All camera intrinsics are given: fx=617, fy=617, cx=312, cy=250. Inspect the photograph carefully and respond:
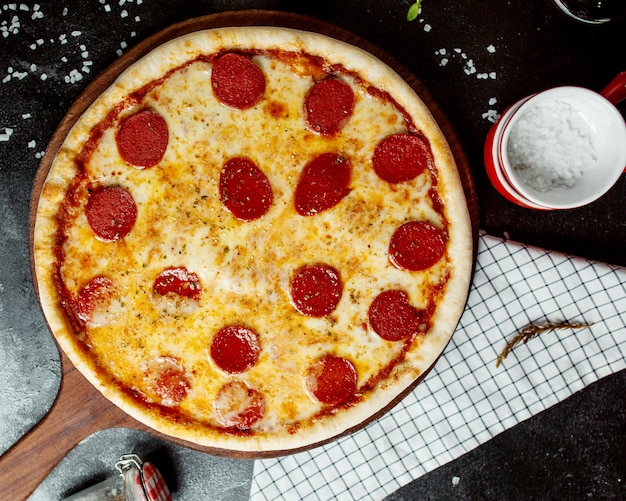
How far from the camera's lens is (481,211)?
10.2ft

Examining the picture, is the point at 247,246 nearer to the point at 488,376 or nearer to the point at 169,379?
the point at 169,379

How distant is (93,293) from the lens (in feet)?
9.16

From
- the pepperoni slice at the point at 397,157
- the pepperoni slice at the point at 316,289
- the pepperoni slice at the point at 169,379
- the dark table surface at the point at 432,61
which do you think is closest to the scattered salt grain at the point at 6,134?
the dark table surface at the point at 432,61

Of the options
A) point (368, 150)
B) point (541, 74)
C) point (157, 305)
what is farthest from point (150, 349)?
point (541, 74)

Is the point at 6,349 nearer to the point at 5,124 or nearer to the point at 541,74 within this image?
the point at 5,124

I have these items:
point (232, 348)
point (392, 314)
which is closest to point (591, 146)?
point (392, 314)

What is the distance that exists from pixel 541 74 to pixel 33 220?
2557 mm

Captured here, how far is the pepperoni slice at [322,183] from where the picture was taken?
8.99 feet

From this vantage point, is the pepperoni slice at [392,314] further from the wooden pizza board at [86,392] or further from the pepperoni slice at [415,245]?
the wooden pizza board at [86,392]

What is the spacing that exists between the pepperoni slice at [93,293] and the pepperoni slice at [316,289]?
0.84 m

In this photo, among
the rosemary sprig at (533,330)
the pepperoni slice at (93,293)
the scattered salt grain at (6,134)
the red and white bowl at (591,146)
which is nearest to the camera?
the red and white bowl at (591,146)

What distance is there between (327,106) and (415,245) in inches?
28.8

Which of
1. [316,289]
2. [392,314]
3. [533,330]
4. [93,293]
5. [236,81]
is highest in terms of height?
[236,81]

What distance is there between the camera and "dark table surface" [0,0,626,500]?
307cm
